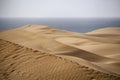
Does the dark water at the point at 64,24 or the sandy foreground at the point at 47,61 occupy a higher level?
the sandy foreground at the point at 47,61

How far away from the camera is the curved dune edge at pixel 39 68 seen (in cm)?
375

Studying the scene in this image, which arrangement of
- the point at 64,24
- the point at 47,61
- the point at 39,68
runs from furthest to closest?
1. the point at 64,24
2. the point at 47,61
3. the point at 39,68

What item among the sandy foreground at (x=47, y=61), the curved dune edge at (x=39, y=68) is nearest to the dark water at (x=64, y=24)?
the sandy foreground at (x=47, y=61)

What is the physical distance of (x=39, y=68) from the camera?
13.3ft

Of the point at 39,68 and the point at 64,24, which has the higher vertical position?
the point at 39,68

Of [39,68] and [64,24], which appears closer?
[39,68]

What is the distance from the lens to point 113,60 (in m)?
5.24

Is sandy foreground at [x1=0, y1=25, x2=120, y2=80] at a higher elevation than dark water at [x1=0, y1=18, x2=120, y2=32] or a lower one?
higher

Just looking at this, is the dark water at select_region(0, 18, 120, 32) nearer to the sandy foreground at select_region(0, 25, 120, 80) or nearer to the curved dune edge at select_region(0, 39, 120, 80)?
the sandy foreground at select_region(0, 25, 120, 80)

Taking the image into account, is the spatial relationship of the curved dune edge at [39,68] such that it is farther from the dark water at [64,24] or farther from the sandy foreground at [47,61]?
the dark water at [64,24]

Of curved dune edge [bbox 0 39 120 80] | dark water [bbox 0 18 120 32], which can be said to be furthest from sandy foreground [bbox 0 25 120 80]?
dark water [bbox 0 18 120 32]

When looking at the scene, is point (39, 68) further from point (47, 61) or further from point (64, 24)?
point (64, 24)

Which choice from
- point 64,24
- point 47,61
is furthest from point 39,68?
point 64,24

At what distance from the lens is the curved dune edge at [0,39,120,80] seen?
3.75 metres
